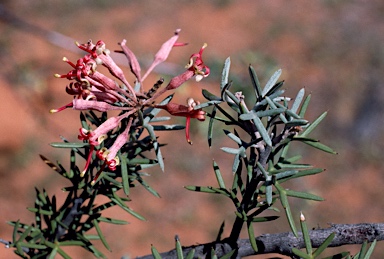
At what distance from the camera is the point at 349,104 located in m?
4.79

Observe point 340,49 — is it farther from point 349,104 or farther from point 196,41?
point 196,41

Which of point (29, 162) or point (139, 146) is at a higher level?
point (29, 162)

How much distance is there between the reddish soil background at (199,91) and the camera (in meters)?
3.50

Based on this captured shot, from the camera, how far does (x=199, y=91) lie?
15.1 feet

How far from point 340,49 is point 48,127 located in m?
A: 3.46

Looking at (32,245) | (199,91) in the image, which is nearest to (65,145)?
(32,245)

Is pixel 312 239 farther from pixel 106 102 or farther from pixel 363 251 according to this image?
pixel 106 102

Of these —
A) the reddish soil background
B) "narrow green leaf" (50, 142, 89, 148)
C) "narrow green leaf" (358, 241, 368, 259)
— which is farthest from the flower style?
the reddish soil background

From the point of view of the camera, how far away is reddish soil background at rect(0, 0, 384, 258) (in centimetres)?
350

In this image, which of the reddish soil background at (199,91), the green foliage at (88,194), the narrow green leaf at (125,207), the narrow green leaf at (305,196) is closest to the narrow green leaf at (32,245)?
the green foliage at (88,194)

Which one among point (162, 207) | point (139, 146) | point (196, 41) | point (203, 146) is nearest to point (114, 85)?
point (139, 146)

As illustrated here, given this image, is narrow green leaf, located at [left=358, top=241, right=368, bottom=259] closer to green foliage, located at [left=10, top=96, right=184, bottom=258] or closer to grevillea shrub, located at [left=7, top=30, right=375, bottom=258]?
grevillea shrub, located at [left=7, top=30, right=375, bottom=258]

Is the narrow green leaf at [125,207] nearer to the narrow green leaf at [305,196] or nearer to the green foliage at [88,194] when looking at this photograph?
the green foliage at [88,194]

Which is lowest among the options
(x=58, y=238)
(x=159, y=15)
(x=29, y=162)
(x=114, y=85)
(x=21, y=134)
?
(x=58, y=238)
